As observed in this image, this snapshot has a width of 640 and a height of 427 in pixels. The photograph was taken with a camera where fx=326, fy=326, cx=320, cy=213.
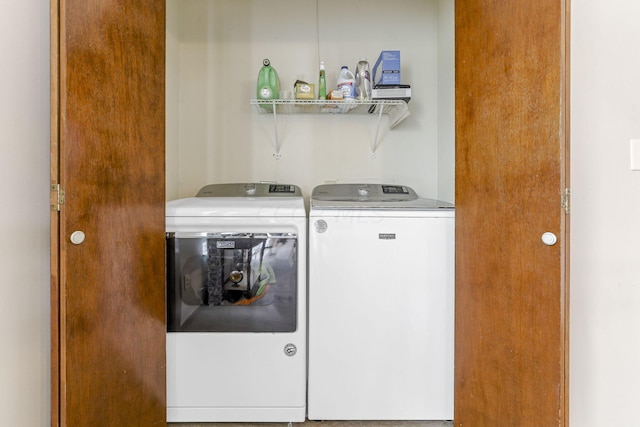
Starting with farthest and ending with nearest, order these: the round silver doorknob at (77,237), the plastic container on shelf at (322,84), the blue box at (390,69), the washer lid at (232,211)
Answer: the plastic container on shelf at (322,84) < the blue box at (390,69) < the washer lid at (232,211) < the round silver doorknob at (77,237)

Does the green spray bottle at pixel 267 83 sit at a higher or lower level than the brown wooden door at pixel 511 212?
higher

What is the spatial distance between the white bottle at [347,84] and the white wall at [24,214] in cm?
136

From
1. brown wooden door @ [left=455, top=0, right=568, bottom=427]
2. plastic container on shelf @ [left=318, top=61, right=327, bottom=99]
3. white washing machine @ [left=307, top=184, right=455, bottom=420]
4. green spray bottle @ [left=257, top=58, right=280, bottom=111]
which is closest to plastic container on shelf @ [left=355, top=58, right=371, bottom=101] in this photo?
plastic container on shelf @ [left=318, top=61, right=327, bottom=99]

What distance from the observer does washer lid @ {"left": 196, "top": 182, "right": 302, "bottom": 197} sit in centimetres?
202

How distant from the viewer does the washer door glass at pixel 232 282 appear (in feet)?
4.90

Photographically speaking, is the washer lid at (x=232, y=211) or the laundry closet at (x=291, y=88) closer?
the washer lid at (x=232, y=211)

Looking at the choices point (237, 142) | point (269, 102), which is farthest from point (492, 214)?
point (237, 142)

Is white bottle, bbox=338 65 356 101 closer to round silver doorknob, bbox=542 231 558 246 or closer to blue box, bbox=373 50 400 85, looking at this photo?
blue box, bbox=373 50 400 85

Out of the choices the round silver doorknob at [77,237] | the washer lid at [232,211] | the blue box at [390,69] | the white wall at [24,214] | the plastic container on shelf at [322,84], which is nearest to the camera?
the white wall at [24,214]

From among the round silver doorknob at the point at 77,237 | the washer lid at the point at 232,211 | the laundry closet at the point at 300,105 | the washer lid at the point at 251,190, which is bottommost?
the round silver doorknob at the point at 77,237

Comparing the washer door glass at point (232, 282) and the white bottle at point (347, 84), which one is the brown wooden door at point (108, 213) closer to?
the washer door glass at point (232, 282)

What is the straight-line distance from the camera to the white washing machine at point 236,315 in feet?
4.90

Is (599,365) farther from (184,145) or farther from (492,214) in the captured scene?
(184,145)

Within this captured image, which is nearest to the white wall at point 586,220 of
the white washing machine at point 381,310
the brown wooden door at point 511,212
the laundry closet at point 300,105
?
the brown wooden door at point 511,212
